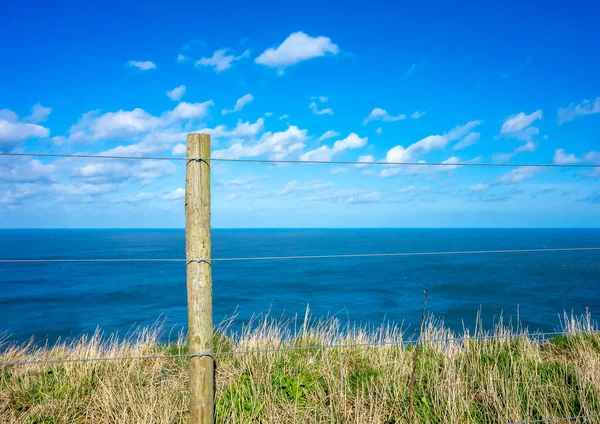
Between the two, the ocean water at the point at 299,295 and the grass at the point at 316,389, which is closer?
the grass at the point at 316,389

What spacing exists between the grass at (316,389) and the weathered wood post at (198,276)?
0.45m

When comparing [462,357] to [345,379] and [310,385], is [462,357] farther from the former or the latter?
[310,385]

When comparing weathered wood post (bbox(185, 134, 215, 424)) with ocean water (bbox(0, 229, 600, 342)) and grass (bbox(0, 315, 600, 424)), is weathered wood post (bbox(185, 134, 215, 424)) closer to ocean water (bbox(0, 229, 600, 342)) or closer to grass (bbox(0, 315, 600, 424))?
grass (bbox(0, 315, 600, 424))

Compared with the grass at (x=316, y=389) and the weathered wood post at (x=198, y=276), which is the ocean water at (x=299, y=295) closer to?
the grass at (x=316, y=389)

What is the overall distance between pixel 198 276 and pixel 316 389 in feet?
5.69

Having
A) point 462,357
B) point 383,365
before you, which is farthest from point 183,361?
point 462,357

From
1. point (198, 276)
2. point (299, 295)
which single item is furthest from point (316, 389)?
point (299, 295)

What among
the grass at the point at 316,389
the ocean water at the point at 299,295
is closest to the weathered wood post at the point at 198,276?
the grass at the point at 316,389

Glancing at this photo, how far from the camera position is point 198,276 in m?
2.90

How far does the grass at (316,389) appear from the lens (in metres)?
3.32

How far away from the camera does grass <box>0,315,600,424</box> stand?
10.9ft

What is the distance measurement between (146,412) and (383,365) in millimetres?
2436

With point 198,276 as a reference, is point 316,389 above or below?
below

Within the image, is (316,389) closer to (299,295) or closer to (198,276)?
(198,276)
